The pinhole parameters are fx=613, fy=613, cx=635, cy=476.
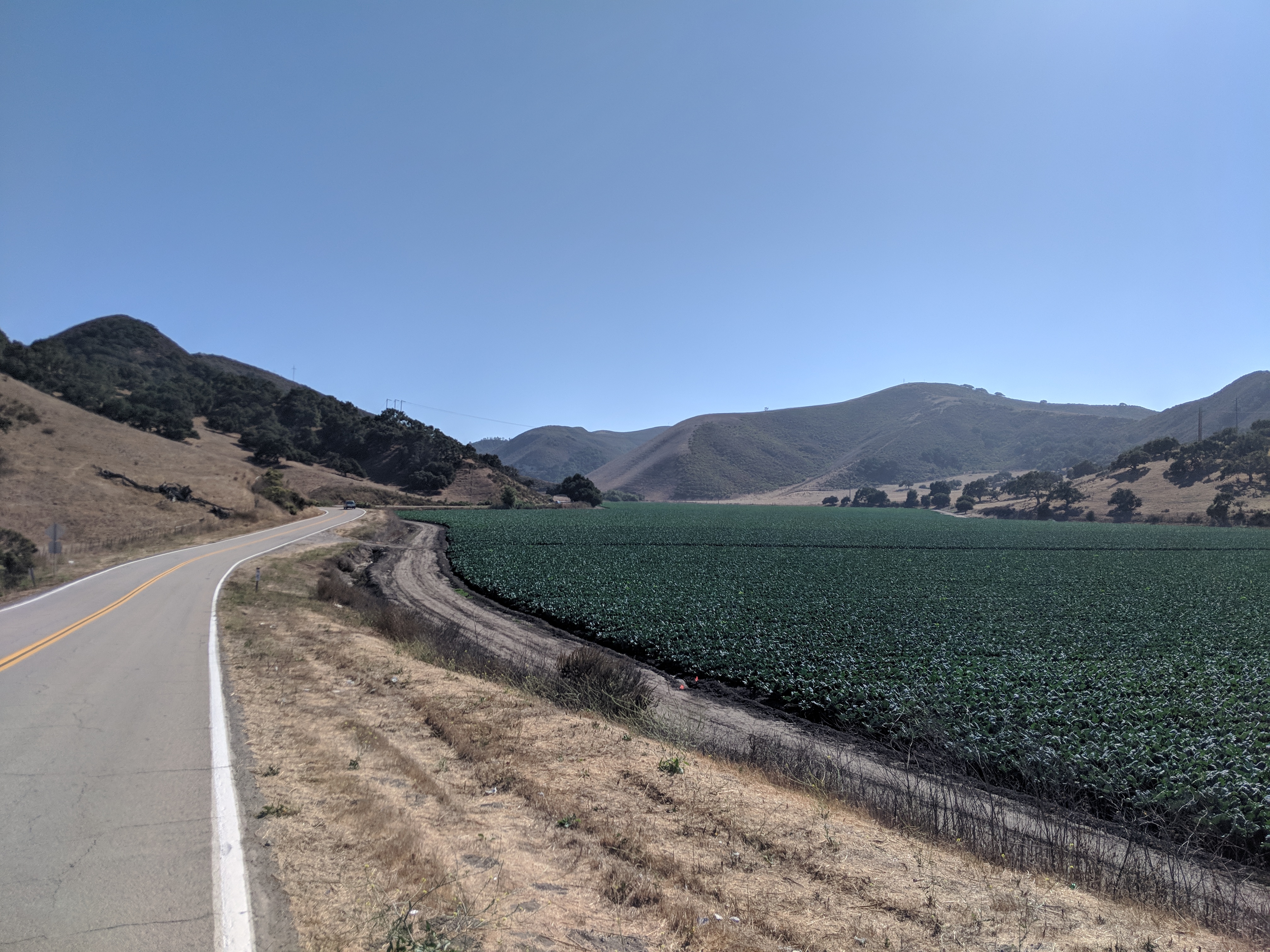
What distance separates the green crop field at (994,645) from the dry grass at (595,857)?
4413 millimetres

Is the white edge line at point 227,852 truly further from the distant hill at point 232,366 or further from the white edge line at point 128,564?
the distant hill at point 232,366

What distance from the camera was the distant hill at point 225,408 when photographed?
255 ft

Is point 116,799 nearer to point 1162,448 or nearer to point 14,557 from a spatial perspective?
point 14,557

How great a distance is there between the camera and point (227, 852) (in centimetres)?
505

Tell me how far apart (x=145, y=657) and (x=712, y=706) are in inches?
451

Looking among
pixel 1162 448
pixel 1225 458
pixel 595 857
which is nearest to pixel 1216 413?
pixel 1162 448

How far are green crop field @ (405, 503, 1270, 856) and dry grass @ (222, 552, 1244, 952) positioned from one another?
14.5 feet

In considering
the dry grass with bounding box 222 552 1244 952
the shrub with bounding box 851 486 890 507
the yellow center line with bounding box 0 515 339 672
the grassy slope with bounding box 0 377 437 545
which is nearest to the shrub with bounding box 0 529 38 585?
the yellow center line with bounding box 0 515 339 672

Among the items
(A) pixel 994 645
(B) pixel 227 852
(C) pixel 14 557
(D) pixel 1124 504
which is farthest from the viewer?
(D) pixel 1124 504

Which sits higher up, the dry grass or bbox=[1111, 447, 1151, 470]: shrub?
bbox=[1111, 447, 1151, 470]: shrub

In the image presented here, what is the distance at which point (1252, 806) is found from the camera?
8.10 m

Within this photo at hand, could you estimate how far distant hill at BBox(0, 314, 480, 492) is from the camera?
255 feet

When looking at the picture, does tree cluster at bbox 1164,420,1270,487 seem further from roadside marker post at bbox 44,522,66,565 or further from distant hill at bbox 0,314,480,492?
roadside marker post at bbox 44,522,66,565

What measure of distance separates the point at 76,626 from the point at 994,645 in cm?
2336
